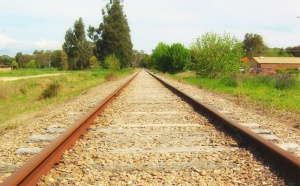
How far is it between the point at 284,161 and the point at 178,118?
10.4ft

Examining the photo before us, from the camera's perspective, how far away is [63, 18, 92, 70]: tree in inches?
3275

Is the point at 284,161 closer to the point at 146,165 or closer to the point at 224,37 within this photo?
the point at 146,165

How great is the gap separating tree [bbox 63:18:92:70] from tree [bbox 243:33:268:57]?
6043 centimetres

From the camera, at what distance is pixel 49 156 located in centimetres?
337

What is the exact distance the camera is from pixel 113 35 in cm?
5934

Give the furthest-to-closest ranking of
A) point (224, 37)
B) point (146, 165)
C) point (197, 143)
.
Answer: point (224, 37) → point (197, 143) → point (146, 165)

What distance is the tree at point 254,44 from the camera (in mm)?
112438

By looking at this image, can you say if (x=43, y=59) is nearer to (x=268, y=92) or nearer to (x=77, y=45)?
(x=77, y=45)

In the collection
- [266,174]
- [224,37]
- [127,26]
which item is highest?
[127,26]

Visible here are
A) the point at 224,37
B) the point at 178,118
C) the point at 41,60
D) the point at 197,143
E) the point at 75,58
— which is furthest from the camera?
the point at 41,60

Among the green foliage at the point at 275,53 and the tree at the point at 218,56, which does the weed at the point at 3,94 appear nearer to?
the tree at the point at 218,56

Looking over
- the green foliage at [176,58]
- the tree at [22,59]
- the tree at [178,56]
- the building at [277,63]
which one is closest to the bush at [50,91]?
the green foliage at [176,58]

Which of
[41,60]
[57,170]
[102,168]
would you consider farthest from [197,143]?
[41,60]

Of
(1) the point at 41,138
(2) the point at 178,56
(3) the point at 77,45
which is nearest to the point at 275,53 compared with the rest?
(3) the point at 77,45
